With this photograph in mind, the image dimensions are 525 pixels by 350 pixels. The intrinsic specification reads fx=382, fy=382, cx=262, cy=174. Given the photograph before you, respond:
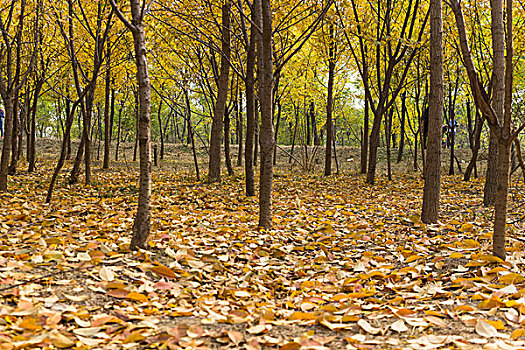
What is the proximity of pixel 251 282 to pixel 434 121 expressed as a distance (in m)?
3.35

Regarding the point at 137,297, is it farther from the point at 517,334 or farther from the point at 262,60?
the point at 262,60

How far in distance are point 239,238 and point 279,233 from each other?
58 centimetres

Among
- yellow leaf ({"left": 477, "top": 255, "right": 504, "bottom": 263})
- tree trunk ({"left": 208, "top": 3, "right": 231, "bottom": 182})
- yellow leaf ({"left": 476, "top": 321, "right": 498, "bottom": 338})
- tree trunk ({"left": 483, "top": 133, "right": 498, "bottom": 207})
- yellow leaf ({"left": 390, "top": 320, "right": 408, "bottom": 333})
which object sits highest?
tree trunk ({"left": 208, "top": 3, "right": 231, "bottom": 182})

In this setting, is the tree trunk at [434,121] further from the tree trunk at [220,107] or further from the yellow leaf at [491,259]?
the tree trunk at [220,107]

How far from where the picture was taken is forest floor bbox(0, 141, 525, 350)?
81.2 inches

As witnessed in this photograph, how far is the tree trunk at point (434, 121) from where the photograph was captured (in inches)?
192

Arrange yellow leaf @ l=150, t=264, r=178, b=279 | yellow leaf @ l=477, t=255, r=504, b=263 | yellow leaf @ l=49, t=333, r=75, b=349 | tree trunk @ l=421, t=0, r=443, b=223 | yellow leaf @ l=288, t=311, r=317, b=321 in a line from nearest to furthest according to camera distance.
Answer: yellow leaf @ l=49, t=333, r=75, b=349, yellow leaf @ l=288, t=311, r=317, b=321, yellow leaf @ l=150, t=264, r=178, b=279, yellow leaf @ l=477, t=255, r=504, b=263, tree trunk @ l=421, t=0, r=443, b=223

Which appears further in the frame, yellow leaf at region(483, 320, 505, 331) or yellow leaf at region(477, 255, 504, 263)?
yellow leaf at region(477, 255, 504, 263)

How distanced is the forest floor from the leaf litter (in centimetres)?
1

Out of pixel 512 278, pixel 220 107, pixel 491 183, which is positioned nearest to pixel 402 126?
pixel 491 183

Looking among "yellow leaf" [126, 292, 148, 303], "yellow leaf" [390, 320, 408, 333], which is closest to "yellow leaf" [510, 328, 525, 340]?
"yellow leaf" [390, 320, 408, 333]

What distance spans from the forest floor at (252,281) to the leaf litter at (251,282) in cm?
1

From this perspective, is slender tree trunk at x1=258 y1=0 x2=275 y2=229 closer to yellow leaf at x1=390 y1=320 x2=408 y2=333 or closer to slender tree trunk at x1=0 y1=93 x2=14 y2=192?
yellow leaf at x1=390 y1=320 x2=408 y2=333

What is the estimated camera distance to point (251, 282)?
3.05 metres
